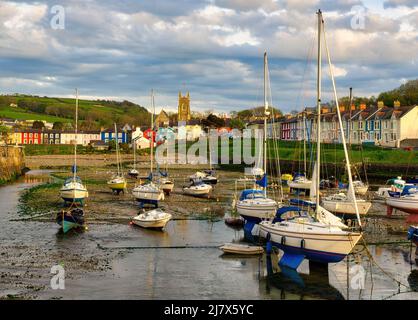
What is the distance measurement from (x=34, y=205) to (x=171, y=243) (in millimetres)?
20806

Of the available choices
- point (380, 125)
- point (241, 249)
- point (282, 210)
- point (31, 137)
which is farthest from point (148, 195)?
point (31, 137)

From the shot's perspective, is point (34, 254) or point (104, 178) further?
point (104, 178)

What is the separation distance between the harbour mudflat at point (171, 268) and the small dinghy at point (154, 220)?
0.46m

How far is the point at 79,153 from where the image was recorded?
13862 centimetres

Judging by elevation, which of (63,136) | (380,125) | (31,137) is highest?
(380,125)

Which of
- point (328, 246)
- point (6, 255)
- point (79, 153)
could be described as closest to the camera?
point (328, 246)

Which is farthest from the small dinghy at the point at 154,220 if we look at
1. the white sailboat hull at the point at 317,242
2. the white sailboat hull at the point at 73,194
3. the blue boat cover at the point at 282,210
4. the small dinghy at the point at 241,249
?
the white sailboat hull at the point at 317,242

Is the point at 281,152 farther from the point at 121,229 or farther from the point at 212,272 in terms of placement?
the point at 212,272

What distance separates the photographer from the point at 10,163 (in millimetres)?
85312

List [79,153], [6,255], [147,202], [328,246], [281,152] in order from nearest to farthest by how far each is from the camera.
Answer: [328,246] < [6,255] < [147,202] < [281,152] < [79,153]

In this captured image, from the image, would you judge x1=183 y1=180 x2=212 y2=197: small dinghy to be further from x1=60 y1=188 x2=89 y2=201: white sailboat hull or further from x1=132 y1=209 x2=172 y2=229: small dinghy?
x1=132 y1=209 x2=172 y2=229: small dinghy

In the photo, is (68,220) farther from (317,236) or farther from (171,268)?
(317,236)

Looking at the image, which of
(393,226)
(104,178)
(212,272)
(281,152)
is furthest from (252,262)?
(281,152)

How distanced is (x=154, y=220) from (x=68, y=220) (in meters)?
5.26
